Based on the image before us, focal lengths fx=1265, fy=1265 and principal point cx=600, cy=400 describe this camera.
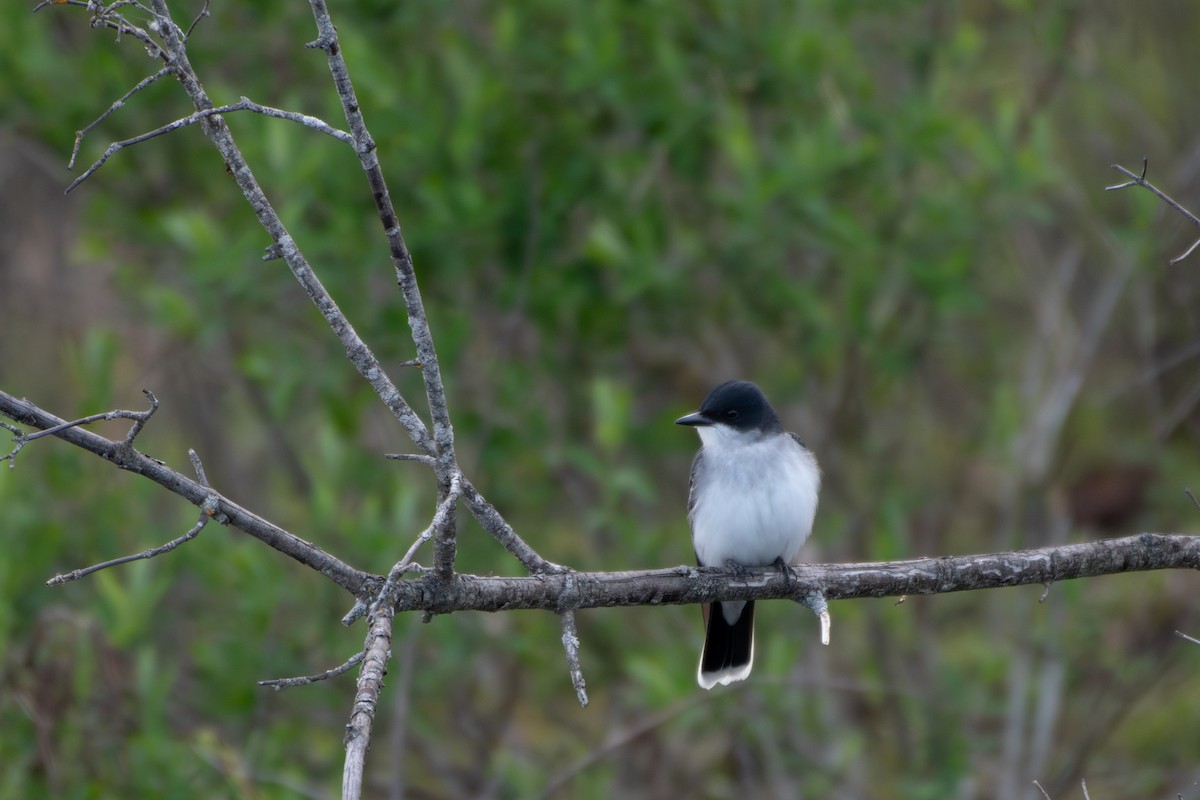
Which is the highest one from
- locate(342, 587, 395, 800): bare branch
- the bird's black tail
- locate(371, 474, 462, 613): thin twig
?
locate(371, 474, 462, 613): thin twig

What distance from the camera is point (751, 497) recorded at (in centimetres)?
490

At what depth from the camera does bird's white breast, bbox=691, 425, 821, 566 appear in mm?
4785

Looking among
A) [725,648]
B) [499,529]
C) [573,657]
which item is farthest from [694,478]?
[573,657]

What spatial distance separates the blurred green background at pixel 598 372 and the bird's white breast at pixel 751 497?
828 mm

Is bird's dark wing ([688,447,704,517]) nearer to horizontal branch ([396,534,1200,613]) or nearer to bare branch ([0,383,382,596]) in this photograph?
horizontal branch ([396,534,1200,613])

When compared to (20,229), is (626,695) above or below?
below

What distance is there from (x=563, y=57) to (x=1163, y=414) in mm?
4269

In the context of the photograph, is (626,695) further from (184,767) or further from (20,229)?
(20,229)

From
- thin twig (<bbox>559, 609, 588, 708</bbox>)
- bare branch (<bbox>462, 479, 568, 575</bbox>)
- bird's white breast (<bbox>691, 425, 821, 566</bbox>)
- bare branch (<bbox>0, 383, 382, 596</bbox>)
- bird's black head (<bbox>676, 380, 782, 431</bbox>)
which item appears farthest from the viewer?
bird's black head (<bbox>676, 380, 782, 431</bbox>)

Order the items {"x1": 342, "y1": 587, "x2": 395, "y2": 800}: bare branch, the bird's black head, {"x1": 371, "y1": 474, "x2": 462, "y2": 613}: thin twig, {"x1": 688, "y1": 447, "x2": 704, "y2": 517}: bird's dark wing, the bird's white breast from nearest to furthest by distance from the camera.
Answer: {"x1": 342, "y1": 587, "x2": 395, "y2": 800}: bare branch
{"x1": 371, "y1": 474, "x2": 462, "y2": 613}: thin twig
the bird's white breast
the bird's black head
{"x1": 688, "y1": 447, "x2": 704, "y2": 517}: bird's dark wing

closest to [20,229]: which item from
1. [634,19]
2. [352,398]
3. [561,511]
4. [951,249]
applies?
[352,398]

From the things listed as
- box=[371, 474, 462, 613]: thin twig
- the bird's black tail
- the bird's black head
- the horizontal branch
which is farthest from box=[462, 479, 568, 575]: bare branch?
the bird's black tail

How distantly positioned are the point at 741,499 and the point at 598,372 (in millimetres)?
2192

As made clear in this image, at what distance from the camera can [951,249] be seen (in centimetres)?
646
